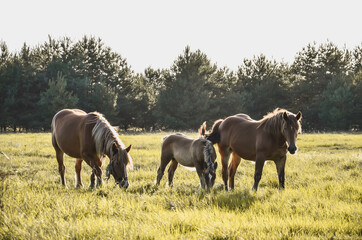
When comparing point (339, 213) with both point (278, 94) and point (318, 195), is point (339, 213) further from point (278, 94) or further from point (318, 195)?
point (278, 94)

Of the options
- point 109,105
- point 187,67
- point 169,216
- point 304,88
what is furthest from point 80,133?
point 304,88

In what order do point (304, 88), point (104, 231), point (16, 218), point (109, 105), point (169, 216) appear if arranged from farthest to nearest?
A: point (304, 88) → point (109, 105) → point (169, 216) → point (16, 218) → point (104, 231)

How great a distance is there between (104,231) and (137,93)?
47.4 meters

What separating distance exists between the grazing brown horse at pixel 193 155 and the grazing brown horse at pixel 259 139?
2.29ft

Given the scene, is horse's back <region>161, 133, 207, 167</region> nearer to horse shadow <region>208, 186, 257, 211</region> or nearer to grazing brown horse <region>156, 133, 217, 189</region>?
grazing brown horse <region>156, 133, 217, 189</region>

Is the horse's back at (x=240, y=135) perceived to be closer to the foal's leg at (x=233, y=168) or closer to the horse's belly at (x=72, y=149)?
the foal's leg at (x=233, y=168)

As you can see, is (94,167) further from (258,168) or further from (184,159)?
(258,168)

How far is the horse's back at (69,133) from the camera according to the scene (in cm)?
761

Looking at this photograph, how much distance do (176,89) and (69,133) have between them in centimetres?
3819

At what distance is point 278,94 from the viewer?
157 ft

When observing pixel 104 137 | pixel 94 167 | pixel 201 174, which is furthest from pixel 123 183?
pixel 201 174

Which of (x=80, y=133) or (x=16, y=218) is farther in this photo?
(x=80, y=133)

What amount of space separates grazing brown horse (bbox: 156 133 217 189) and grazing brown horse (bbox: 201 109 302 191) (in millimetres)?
699

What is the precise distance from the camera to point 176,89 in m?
45.6
